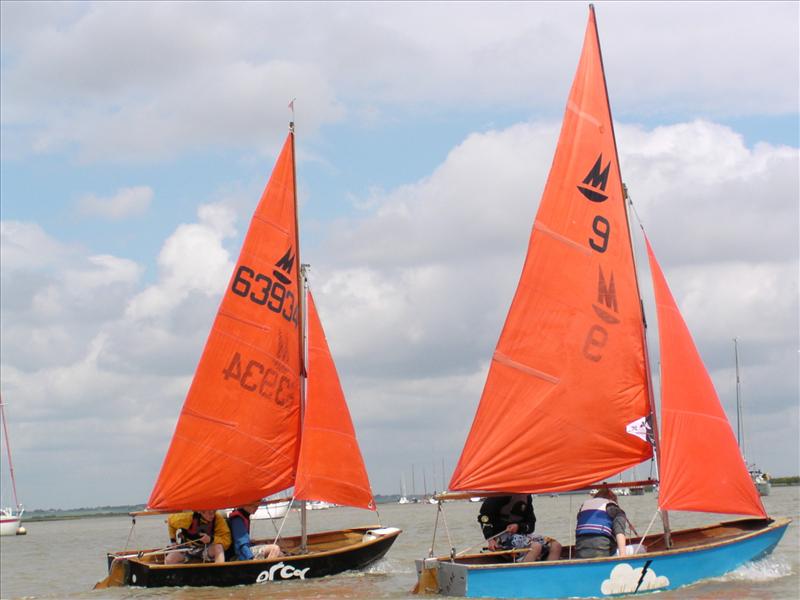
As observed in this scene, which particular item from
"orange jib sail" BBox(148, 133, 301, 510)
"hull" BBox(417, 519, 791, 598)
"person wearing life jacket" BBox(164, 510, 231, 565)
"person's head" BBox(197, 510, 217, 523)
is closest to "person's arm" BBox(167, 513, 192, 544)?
"person wearing life jacket" BBox(164, 510, 231, 565)

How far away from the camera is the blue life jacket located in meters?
17.1

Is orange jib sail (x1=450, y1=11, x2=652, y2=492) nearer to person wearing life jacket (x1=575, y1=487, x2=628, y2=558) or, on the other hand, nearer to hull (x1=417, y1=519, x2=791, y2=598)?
person wearing life jacket (x1=575, y1=487, x2=628, y2=558)

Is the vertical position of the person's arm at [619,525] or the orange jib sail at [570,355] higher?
the orange jib sail at [570,355]

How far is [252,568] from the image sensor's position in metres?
21.0

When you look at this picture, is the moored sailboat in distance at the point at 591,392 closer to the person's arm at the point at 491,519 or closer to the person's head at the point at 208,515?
the person's arm at the point at 491,519

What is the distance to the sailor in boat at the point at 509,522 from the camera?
18.6m

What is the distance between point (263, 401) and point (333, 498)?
2622 mm

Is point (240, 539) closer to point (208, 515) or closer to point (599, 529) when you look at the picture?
point (208, 515)

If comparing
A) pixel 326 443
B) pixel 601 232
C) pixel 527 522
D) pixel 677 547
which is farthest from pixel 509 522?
pixel 326 443

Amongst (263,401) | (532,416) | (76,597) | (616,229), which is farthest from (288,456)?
(616,229)

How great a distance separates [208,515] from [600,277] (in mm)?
9577

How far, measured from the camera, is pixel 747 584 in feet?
59.4

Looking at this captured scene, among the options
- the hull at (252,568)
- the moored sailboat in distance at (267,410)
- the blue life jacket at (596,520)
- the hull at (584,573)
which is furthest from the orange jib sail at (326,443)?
the blue life jacket at (596,520)

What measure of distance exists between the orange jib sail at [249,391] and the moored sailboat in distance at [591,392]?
267 inches
